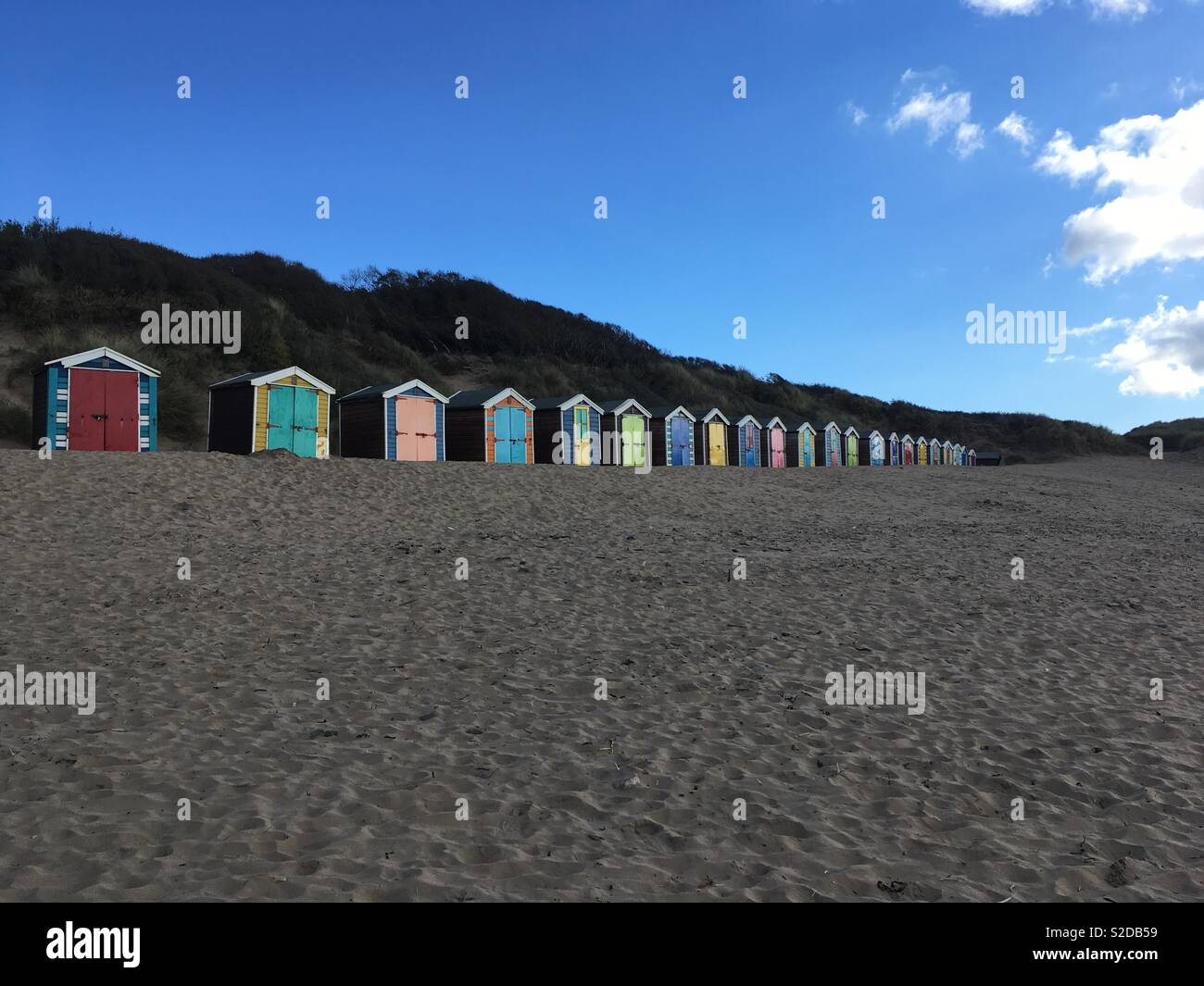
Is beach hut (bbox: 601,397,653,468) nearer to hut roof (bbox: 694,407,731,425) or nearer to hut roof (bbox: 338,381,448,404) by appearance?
hut roof (bbox: 694,407,731,425)

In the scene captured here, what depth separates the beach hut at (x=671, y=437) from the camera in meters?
36.8

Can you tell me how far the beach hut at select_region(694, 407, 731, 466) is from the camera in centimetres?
3878

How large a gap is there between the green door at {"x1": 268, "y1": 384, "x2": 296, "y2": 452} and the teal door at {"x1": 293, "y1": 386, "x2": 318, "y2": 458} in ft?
0.51

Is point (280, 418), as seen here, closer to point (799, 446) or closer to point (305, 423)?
point (305, 423)

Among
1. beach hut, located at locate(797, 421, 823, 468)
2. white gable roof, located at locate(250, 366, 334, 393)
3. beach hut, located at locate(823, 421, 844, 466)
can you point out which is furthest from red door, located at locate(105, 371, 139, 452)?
beach hut, located at locate(823, 421, 844, 466)

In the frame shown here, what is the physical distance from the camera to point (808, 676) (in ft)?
29.0

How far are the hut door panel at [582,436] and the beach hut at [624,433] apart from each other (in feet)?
5.53

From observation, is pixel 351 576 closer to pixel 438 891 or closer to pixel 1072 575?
pixel 438 891

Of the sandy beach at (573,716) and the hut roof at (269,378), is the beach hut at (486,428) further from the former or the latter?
the sandy beach at (573,716)

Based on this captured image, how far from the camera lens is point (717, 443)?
40.0 metres

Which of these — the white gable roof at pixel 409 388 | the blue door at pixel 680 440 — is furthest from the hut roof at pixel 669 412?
the white gable roof at pixel 409 388

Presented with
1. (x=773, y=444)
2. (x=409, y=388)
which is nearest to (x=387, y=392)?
(x=409, y=388)

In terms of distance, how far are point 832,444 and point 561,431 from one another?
23662 millimetres
